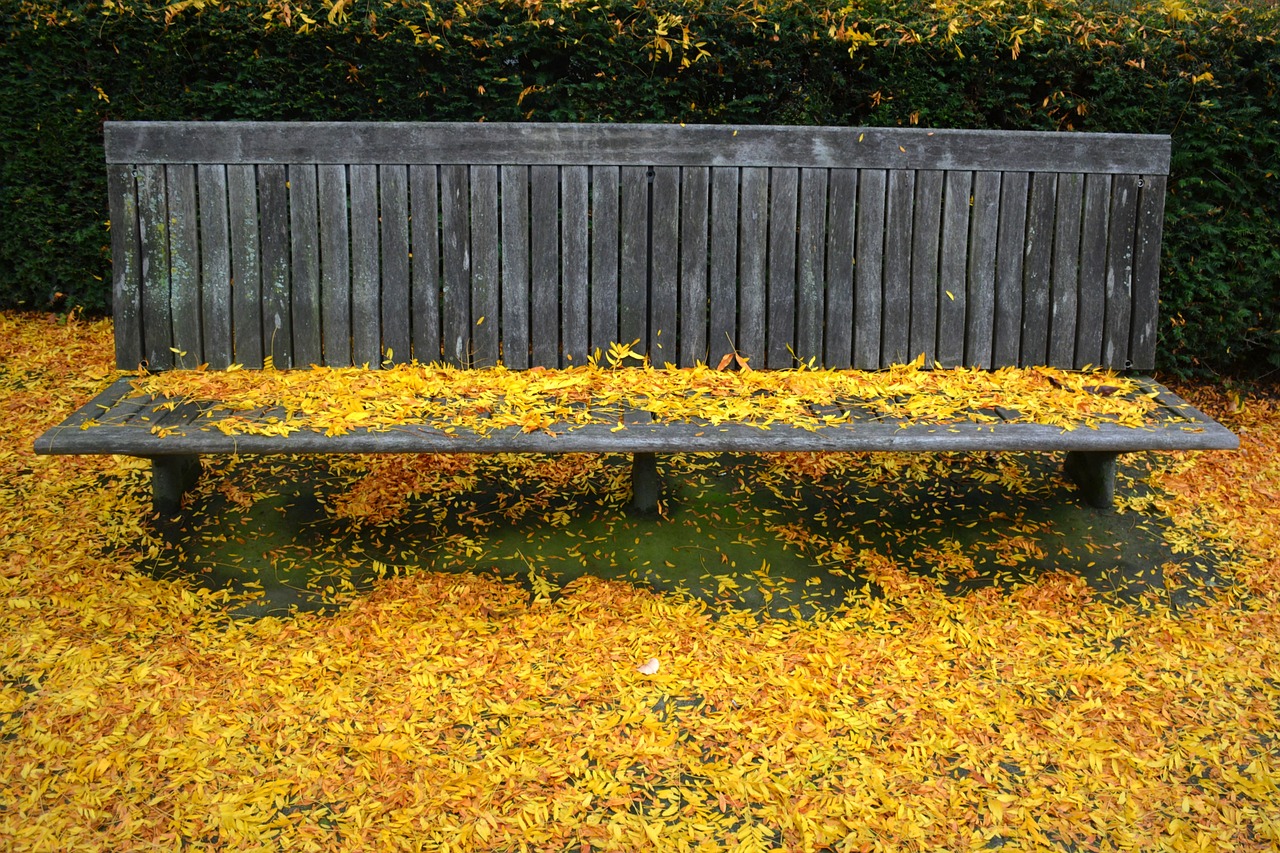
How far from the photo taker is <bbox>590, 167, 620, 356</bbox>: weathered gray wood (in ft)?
13.0

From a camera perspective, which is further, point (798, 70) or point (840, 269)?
point (798, 70)

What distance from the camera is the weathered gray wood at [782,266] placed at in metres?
3.98

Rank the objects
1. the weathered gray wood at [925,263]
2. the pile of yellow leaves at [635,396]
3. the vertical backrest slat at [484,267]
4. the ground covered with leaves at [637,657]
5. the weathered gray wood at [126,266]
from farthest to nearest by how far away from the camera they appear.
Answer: the weathered gray wood at [925,263] < the vertical backrest slat at [484,267] < the weathered gray wood at [126,266] < the pile of yellow leaves at [635,396] < the ground covered with leaves at [637,657]

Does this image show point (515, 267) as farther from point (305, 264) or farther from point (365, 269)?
point (305, 264)

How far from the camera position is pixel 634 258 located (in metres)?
4.00

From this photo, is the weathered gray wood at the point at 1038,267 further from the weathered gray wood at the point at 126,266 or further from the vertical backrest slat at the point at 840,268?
the weathered gray wood at the point at 126,266

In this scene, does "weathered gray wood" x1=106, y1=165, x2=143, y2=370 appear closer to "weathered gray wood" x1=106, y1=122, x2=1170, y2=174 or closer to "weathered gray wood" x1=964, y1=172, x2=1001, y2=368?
"weathered gray wood" x1=106, y1=122, x2=1170, y2=174

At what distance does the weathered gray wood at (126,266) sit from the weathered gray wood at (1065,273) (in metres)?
3.31

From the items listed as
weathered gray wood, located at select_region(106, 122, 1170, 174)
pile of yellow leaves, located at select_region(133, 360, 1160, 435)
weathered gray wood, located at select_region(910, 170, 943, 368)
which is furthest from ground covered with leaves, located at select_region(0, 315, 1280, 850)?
weathered gray wood, located at select_region(106, 122, 1170, 174)

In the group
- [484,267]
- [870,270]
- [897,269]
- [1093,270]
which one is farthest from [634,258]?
[1093,270]

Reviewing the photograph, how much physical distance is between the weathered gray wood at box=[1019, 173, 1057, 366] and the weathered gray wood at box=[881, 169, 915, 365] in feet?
1.46

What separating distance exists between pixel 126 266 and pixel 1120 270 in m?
3.61

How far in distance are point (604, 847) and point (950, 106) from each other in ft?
12.2

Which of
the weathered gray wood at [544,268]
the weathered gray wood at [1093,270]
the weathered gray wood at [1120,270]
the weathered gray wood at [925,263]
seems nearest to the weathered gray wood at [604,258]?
the weathered gray wood at [544,268]
